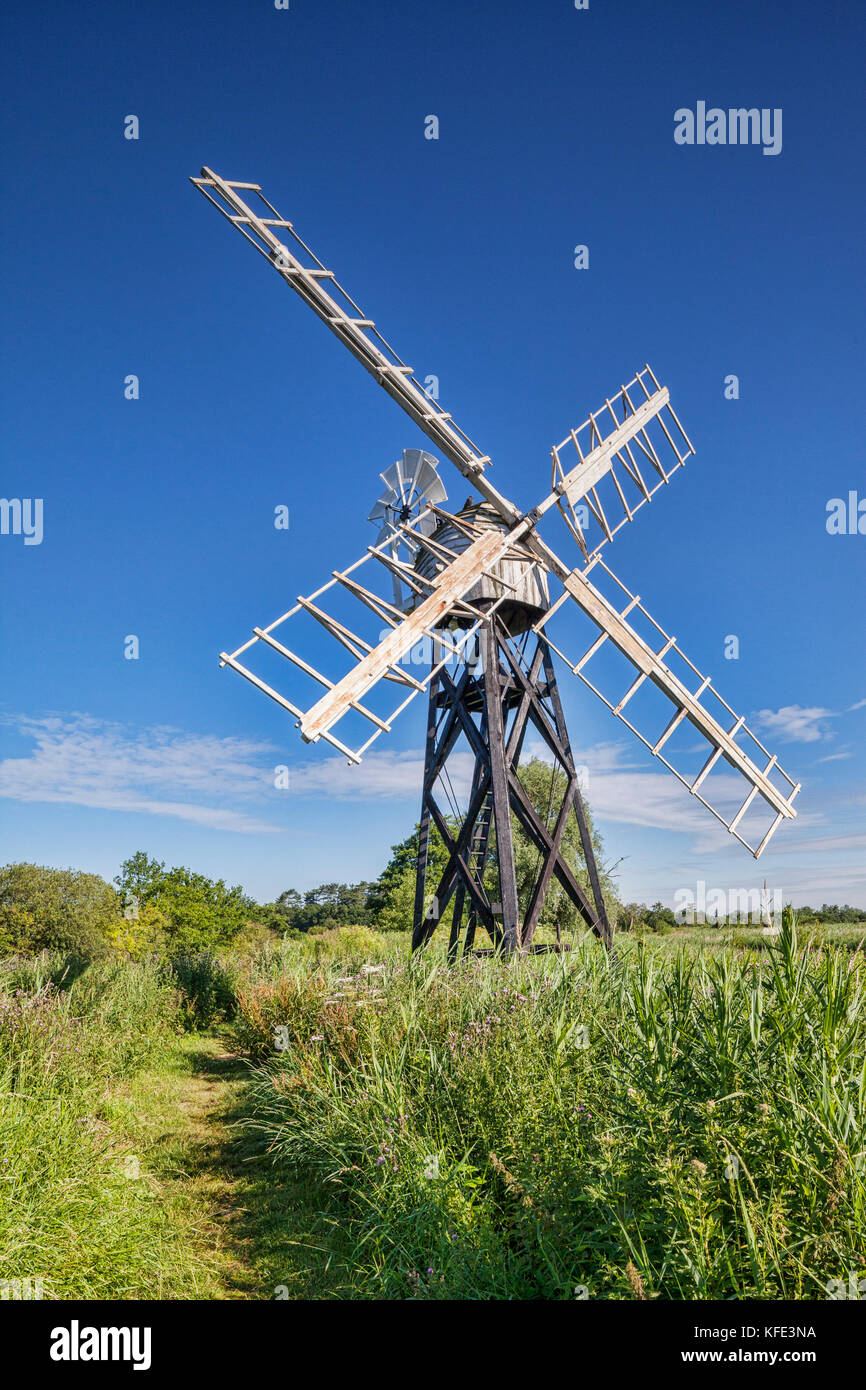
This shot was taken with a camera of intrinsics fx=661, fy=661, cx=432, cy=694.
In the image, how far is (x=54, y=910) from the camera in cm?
2338

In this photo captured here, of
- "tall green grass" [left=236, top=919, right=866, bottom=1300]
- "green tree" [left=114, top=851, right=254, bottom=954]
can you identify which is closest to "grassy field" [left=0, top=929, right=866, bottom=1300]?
"tall green grass" [left=236, top=919, right=866, bottom=1300]

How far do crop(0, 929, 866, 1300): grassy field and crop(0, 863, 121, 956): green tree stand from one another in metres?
18.4

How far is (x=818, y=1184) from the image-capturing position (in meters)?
2.47

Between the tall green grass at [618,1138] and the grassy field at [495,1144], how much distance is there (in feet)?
0.05

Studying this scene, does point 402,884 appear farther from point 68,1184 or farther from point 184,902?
point 68,1184

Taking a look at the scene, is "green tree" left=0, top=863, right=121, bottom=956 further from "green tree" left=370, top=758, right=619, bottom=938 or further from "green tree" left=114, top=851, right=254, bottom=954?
"green tree" left=370, top=758, right=619, bottom=938

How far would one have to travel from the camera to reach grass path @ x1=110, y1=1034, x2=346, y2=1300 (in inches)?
160

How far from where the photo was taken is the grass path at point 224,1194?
160 inches

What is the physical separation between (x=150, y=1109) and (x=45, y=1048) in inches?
65.3

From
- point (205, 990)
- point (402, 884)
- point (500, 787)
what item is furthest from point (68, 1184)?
point (402, 884)

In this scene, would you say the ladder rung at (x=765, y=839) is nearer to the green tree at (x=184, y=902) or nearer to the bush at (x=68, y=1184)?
the bush at (x=68, y=1184)

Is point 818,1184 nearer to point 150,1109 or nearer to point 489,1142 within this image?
point 489,1142

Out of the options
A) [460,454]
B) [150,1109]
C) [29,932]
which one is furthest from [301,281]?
[29,932]

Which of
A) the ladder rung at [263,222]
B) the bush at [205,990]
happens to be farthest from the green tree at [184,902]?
the ladder rung at [263,222]
